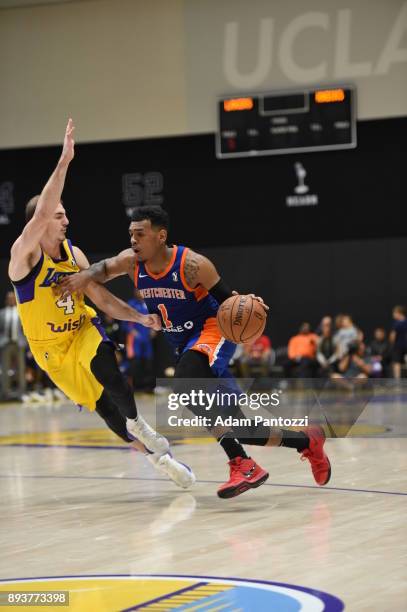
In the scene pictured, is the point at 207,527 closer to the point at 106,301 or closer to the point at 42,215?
the point at 106,301

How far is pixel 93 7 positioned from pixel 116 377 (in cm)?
1405

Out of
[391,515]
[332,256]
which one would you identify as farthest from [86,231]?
[391,515]

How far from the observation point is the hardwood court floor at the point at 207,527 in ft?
12.8

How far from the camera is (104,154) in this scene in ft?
62.8

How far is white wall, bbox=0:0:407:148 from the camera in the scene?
1744 cm

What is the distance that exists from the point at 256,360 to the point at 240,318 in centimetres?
1185

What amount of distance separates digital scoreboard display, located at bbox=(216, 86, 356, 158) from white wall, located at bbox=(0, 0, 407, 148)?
0.36 meters

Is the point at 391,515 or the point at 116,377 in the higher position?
the point at 116,377

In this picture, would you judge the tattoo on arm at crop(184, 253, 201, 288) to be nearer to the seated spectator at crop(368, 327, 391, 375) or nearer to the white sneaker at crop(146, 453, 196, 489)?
the white sneaker at crop(146, 453, 196, 489)

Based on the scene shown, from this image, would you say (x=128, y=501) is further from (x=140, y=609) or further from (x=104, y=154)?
(x=104, y=154)

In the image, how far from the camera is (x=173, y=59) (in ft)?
60.2

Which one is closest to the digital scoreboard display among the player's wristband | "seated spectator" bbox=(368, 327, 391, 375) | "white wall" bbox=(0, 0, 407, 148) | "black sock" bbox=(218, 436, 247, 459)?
"white wall" bbox=(0, 0, 407, 148)

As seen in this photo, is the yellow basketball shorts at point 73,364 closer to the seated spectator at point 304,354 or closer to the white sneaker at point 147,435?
the white sneaker at point 147,435

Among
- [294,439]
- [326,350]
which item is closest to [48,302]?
[294,439]
